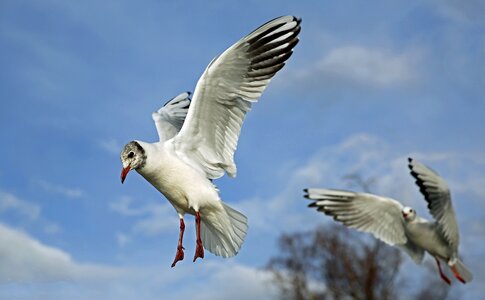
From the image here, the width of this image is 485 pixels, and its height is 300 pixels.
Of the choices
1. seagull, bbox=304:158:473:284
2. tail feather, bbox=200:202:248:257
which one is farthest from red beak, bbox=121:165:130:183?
seagull, bbox=304:158:473:284

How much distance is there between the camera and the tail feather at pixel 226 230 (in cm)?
518

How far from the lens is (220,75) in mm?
5023

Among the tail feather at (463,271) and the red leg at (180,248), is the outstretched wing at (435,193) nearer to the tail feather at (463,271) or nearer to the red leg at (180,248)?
the tail feather at (463,271)

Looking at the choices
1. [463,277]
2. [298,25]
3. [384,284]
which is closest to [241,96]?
[298,25]

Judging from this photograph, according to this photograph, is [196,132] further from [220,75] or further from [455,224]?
[455,224]

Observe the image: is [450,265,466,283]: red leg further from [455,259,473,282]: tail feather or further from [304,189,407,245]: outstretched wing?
[304,189,407,245]: outstretched wing

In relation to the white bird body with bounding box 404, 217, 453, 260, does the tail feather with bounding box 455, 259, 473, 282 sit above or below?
below

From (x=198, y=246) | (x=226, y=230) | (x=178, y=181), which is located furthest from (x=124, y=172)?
(x=226, y=230)

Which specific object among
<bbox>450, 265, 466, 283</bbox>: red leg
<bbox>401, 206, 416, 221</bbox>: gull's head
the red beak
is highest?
<bbox>401, 206, 416, 221</bbox>: gull's head

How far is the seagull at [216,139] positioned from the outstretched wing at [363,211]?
2999 millimetres

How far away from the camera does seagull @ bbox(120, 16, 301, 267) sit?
4969 millimetres

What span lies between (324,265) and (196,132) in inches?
451

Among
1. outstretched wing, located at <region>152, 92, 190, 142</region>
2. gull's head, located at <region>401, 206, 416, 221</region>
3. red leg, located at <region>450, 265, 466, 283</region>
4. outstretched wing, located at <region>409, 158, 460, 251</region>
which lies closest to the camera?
outstretched wing, located at <region>152, 92, 190, 142</region>

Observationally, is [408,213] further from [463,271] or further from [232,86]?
[232,86]
